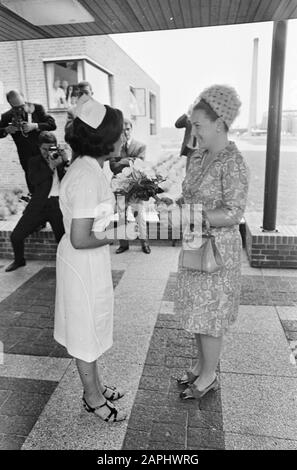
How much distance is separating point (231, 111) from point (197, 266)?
2.62 feet

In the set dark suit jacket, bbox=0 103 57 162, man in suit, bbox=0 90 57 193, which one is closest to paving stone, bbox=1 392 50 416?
man in suit, bbox=0 90 57 193

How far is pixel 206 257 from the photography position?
78.0 inches

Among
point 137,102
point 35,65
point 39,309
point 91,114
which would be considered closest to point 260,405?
point 91,114

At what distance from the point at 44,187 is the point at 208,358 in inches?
Answer: 117

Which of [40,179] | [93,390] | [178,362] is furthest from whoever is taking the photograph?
[40,179]

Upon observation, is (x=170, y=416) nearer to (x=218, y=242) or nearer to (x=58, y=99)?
(x=218, y=242)

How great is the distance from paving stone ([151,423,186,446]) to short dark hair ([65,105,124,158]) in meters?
1.44

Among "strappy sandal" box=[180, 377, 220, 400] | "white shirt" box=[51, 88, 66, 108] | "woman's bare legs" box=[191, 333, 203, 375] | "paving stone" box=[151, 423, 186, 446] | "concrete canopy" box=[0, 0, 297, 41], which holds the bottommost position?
"paving stone" box=[151, 423, 186, 446]

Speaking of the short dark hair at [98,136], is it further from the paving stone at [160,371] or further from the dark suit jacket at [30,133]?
the dark suit jacket at [30,133]

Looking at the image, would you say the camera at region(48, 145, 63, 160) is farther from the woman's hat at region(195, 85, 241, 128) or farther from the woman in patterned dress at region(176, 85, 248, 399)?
the woman's hat at region(195, 85, 241, 128)

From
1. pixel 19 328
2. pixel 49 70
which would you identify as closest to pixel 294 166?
pixel 49 70

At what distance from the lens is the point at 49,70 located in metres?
10.9

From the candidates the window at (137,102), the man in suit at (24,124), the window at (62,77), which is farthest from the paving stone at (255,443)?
the window at (137,102)

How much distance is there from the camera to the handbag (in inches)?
78.1
